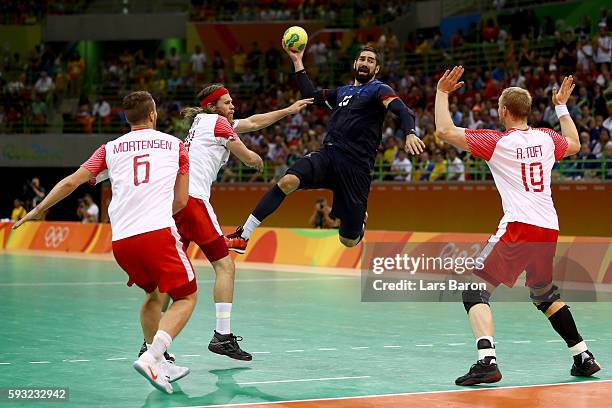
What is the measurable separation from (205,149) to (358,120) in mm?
1759

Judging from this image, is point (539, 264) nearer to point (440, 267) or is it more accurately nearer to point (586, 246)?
point (586, 246)

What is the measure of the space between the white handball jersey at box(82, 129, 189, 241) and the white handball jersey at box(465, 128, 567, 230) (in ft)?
8.78

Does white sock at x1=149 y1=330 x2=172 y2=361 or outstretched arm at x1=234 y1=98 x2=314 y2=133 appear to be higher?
outstretched arm at x1=234 y1=98 x2=314 y2=133

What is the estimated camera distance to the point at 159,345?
8.19 metres

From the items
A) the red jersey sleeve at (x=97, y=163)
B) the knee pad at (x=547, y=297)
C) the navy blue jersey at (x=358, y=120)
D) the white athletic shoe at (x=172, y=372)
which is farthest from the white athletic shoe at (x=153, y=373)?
the navy blue jersey at (x=358, y=120)

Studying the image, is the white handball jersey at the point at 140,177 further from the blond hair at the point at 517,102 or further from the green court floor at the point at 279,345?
the blond hair at the point at 517,102

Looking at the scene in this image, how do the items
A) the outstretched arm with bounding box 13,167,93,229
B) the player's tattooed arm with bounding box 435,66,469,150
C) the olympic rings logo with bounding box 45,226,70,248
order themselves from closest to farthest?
the outstretched arm with bounding box 13,167,93,229 → the player's tattooed arm with bounding box 435,66,469,150 → the olympic rings logo with bounding box 45,226,70,248

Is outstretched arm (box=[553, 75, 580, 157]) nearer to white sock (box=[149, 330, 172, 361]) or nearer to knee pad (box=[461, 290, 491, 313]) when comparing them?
knee pad (box=[461, 290, 491, 313])

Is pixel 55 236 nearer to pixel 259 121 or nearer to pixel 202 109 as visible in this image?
pixel 259 121

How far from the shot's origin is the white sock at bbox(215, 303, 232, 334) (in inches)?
410

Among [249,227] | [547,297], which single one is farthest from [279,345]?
[547,297]

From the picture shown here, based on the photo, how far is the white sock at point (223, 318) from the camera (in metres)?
10.4

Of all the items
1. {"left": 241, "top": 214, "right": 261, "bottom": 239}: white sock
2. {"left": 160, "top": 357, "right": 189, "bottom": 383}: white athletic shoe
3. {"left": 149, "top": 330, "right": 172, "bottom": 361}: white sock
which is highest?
{"left": 241, "top": 214, "right": 261, "bottom": 239}: white sock

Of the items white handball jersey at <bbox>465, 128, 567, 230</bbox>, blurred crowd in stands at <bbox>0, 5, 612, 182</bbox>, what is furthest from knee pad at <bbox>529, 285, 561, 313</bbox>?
blurred crowd in stands at <bbox>0, 5, 612, 182</bbox>
